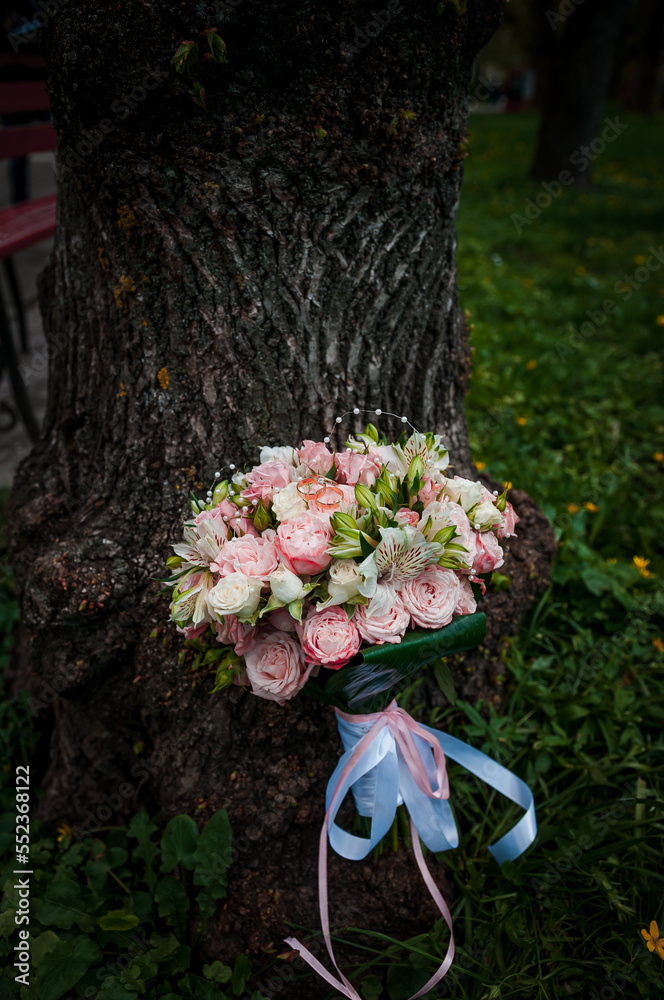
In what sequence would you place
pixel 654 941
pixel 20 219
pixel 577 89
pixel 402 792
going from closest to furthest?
1. pixel 654 941
2. pixel 402 792
3. pixel 20 219
4. pixel 577 89

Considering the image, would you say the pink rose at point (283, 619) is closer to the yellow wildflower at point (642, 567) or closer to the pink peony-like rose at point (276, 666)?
the pink peony-like rose at point (276, 666)

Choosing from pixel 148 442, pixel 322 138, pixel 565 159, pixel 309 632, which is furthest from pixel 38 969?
pixel 565 159

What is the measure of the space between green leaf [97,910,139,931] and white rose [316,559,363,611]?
3.53 ft

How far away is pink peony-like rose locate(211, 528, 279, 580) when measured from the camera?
124 cm

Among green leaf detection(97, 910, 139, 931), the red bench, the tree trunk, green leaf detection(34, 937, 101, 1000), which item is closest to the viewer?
green leaf detection(34, 937, 101, 1000)

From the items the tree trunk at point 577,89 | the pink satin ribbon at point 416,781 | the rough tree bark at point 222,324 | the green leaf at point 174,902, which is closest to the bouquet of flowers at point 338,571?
the pink satin ribbon at point 416,781

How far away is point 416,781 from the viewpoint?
159cm

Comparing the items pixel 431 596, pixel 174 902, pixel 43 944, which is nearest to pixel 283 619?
pixel 431 596

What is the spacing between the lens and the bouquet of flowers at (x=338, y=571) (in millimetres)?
1225

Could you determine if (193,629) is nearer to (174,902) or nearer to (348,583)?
(348,583)

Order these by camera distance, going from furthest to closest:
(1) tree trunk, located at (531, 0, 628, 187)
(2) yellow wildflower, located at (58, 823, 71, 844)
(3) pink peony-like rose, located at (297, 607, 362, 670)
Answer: (1) tree trunk, located at (531, 0, 628, 187) → (2) yellow wildflower, located at (58, 823, 71, 844) → (3) pink peony-like rose, located at (297, 607, 362, 670)

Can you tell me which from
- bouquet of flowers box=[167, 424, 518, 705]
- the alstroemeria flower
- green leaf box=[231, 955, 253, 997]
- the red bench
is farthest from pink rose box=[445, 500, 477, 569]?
the red bench

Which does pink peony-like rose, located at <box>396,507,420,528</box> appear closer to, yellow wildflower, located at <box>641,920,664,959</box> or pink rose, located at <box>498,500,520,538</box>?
pink rose, located at <box>498,500,520,538</box>

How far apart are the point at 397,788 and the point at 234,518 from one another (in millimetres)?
772
